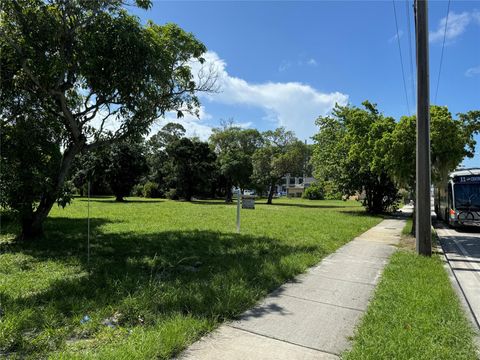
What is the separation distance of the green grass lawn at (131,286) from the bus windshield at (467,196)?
8.78m

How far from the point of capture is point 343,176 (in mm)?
26891

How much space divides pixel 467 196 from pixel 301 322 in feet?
50.4

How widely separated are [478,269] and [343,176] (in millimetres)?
18726

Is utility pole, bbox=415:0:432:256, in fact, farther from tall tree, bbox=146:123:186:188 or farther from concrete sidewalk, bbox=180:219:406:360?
tall tree, bbox=146:123:186:188

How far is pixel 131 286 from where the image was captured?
19.1 ft

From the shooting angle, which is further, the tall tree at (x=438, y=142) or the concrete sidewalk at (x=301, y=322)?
the tall tree at (x=438, y=142)

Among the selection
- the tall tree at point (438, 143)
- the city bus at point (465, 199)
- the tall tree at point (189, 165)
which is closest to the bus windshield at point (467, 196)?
the city bus at point (465, 199)

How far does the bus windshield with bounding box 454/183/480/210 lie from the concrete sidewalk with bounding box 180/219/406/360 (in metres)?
11.4

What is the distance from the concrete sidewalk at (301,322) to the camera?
3807 mm

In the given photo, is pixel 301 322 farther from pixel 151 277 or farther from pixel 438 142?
pixel 438 142

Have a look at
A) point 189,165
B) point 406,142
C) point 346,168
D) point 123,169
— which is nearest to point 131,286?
point 406,142

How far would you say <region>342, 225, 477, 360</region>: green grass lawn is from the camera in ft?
12.5

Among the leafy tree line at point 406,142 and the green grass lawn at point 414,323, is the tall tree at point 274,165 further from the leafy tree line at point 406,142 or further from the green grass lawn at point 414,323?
the green grass lawn at point 414,323

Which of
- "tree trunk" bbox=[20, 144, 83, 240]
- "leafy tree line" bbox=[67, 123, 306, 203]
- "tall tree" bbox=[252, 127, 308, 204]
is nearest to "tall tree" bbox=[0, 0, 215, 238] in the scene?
"tree trunk" bbox=[20, 144, 83, 240]
